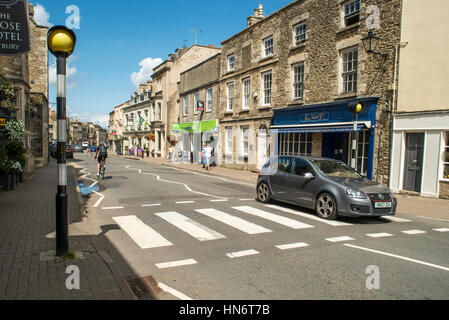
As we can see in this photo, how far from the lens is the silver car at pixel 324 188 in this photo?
25.1 ft

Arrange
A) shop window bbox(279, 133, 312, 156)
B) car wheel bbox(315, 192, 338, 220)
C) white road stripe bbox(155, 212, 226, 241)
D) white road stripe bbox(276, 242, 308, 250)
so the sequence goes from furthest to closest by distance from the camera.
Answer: shop window bbox(279, 133, 312, 156) < car wheel bbox(315, 192, 338, 220) < white road stripe bbox(155, 212, 226, 241) < white road stripe bbox(276, 242, 308, 250)

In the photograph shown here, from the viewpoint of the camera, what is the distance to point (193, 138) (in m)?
30.7

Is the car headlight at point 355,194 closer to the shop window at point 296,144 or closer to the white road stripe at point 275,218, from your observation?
the white road stripe at point 275,218

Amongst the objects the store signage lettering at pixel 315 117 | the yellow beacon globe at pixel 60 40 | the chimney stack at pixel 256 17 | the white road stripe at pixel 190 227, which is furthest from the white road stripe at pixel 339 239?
the chimney stack at pixel 256 17

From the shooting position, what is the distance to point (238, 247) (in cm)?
573

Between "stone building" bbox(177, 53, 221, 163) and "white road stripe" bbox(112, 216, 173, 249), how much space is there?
1650cm

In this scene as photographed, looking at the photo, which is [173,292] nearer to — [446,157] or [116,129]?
[446,157]

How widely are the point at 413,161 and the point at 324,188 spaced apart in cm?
621

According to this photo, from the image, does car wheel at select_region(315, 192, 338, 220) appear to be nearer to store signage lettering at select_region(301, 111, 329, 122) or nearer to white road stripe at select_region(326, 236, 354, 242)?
white road stripe at select_region(326, 236, 354, 242)

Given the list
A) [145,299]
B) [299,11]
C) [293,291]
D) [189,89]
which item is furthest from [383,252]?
[189,89]

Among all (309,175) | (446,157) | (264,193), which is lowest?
(264,193)

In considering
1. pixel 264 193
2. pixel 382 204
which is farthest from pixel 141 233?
pixel 382 204

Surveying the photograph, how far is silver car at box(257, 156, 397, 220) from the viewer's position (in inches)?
301

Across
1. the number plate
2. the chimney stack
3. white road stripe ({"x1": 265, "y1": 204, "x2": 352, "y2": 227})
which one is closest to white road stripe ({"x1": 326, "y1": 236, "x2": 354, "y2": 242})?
white road stripe ({"x1": 265, "y1": 204, "x2": 352, "y2": 227})
